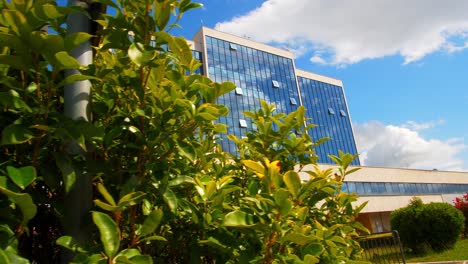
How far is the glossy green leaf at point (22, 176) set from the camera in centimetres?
89

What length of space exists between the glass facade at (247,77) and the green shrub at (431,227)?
19732 mm

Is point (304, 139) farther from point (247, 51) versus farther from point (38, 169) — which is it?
point (247, 51)

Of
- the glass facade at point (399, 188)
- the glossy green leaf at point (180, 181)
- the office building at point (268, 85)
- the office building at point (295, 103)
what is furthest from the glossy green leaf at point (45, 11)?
the glass facade at point (399, 188)

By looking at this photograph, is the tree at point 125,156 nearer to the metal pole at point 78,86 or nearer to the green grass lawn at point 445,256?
the metal pole at point 78,86

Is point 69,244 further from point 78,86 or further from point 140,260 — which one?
point 78,86

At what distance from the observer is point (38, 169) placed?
114cm

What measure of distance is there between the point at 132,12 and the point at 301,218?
1004 mm

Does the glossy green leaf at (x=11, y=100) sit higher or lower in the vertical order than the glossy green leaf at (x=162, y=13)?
lower

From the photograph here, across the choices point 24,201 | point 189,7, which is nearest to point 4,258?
point 24,201

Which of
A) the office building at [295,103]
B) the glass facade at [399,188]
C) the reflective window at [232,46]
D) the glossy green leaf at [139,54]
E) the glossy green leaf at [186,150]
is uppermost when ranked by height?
the reflective window at [232,46]

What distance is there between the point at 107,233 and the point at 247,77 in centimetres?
4203

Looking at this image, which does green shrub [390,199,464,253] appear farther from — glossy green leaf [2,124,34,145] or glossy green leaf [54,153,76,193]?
glossy green leaf [2,124,34,145]

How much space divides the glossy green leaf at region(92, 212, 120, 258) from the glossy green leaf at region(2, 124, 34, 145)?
307 mm

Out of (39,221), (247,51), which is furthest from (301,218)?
(247,51)
